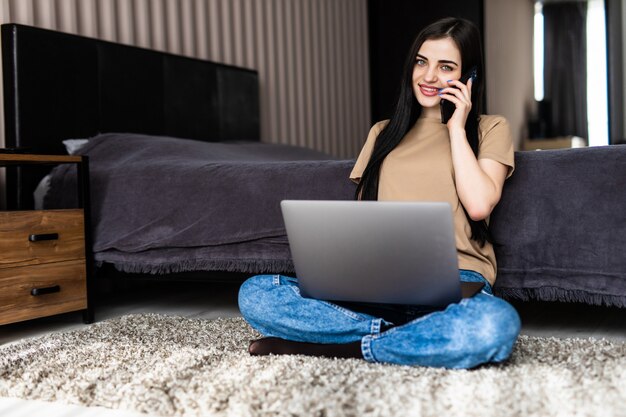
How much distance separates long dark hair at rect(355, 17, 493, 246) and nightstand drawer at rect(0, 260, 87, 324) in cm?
97

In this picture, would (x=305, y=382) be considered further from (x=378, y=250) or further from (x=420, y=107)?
(x=420, y=107)

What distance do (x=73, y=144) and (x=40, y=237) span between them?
0.69 metres

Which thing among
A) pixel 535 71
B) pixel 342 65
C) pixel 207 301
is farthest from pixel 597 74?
pixel 207 301

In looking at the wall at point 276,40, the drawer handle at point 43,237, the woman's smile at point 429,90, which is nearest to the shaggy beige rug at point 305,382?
the drawer handle at point 43,237

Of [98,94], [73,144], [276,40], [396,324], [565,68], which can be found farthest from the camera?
[565,68]

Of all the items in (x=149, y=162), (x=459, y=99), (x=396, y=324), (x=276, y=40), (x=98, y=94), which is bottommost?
(x=396, y=324)

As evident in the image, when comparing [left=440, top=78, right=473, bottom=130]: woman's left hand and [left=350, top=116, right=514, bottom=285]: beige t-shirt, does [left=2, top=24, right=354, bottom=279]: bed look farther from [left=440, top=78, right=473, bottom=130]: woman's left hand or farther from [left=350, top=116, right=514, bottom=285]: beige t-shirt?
[left=440, top=78, right=473, bottom=130]: woman's left hand

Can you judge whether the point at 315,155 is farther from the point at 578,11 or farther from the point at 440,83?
the point at 578,11

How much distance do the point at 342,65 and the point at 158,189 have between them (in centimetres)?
283

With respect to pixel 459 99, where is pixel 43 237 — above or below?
below

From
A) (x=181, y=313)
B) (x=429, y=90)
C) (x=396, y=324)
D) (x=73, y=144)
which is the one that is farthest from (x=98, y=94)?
(x=396, y=324)

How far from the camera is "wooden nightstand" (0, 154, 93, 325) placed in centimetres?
189

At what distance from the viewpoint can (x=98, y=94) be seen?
2.78m

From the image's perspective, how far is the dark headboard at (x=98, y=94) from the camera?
2.46 metres
